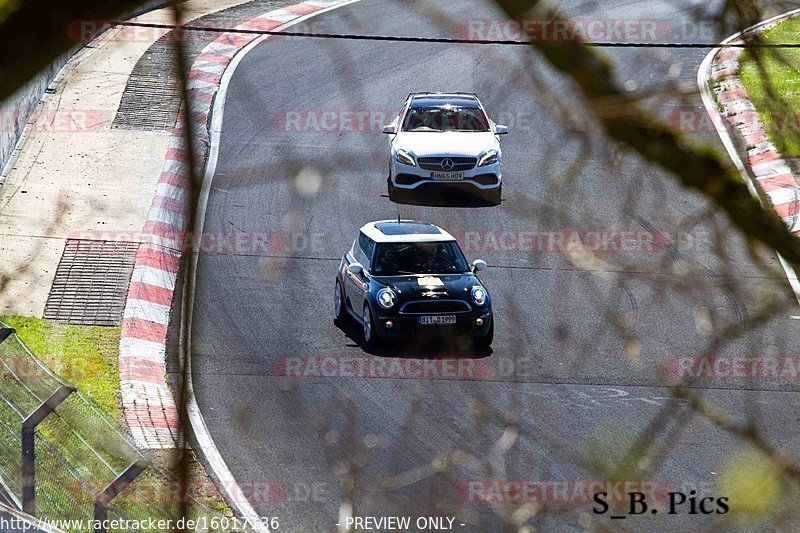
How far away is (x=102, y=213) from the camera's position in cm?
1694

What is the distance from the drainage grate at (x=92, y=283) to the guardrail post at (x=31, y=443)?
717cm

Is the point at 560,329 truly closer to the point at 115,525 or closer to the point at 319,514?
the point at 115,525

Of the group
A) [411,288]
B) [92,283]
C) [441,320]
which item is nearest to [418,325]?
[441,320]

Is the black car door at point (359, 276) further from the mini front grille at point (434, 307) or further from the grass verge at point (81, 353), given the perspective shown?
the grass verge at point (81, 353)

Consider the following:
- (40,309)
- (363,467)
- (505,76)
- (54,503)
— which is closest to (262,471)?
(363,467)

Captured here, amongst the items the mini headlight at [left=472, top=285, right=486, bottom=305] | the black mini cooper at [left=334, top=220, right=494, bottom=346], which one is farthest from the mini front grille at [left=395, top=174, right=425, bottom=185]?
the mini headlight at [left=472, top=285, right=486, bottom=305]

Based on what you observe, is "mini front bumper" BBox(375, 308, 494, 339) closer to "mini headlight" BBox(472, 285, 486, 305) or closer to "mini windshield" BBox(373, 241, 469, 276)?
"mini headlight" BBox(472, 285, 486, 305)

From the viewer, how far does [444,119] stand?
18000mm

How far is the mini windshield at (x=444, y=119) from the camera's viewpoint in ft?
59.0

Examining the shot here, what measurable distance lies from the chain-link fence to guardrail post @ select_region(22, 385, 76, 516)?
37mm

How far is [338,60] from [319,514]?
22.9ft

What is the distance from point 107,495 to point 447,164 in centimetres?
→ 1256

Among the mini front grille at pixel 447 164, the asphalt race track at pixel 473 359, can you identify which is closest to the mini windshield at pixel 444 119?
the mini front grille at pixel 447 164

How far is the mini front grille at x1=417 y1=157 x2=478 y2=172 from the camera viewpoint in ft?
57.0
